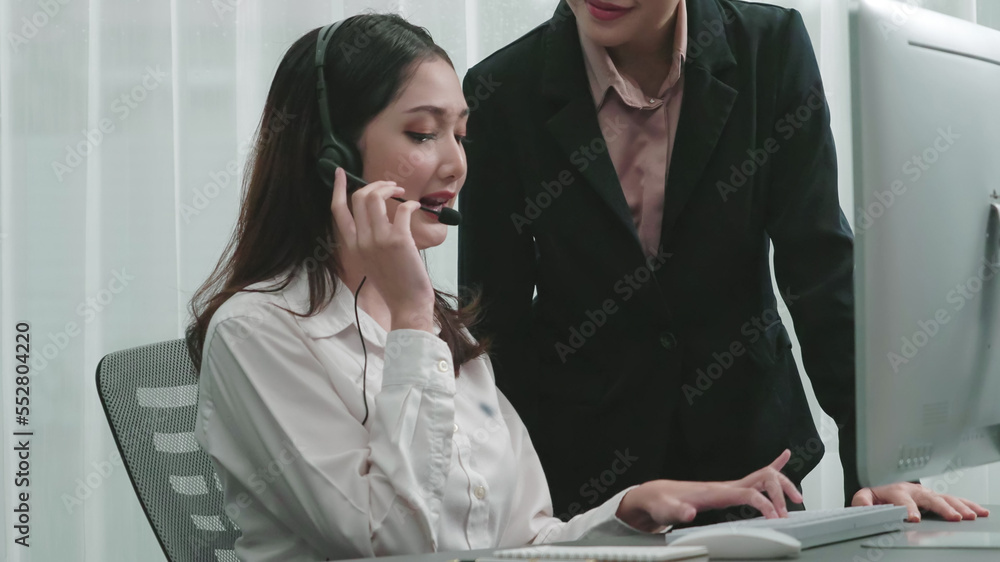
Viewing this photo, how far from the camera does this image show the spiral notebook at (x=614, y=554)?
76 centimetres

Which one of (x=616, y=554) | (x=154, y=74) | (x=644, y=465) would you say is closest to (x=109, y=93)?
(x=154, y=74)

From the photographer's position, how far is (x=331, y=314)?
3.87ft

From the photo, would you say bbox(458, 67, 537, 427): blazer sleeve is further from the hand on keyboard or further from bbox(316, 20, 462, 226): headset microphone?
the hand on keyboard

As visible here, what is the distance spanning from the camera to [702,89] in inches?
55.6

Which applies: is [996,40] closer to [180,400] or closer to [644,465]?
[644,465]

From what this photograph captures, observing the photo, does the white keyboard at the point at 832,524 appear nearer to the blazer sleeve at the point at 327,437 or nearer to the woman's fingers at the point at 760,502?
the woman's fingers at the point at 760,502

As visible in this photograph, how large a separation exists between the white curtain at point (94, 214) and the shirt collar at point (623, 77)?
1002mm

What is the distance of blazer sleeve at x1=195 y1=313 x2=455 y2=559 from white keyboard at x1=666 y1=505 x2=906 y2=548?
10.3 inches

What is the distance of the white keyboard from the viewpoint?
91 centimetres

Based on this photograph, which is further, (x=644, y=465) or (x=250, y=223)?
(x=644, y=465)

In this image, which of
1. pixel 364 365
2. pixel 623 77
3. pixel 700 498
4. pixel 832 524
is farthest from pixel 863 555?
pixel 623 77

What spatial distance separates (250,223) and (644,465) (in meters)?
0.65

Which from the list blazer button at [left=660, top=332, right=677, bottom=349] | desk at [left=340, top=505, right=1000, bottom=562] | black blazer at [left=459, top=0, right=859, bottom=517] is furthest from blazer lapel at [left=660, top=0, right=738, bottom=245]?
desk at [left=340, top=505, right=1000, bottom=562]

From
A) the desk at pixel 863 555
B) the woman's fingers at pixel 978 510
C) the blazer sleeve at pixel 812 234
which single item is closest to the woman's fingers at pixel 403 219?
the desk at pixel 863 555
